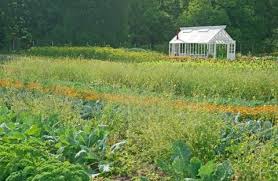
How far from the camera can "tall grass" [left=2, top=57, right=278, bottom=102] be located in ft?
42.7

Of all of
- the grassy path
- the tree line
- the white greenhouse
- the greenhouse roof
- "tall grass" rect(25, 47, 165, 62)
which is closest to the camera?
the grassy path

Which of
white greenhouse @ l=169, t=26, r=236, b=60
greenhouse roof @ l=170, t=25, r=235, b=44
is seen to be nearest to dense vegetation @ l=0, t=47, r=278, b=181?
white greenhouse @ l=169, t=26, r=236, b=60

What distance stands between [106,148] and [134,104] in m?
2.34

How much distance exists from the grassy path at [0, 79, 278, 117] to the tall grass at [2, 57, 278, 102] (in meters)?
1.83

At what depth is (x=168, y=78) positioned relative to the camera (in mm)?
14289

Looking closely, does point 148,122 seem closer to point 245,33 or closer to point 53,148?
point 53,148

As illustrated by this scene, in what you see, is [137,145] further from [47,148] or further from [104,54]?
[104,54]

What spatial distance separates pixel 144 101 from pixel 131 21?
41.0 meters

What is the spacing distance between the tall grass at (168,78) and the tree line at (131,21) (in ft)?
93.8

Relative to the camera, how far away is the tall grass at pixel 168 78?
13.0 metres

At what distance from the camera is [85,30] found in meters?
47.4

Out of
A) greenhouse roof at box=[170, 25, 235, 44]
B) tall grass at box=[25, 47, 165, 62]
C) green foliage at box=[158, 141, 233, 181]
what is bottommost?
green foliage at box=[158, 141, 233, 181]

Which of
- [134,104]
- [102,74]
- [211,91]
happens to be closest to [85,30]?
[102,74]

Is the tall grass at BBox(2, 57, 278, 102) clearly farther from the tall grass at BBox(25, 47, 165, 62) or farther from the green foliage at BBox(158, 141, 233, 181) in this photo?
the tall grass at BBox(25, 47, 165, 62)
